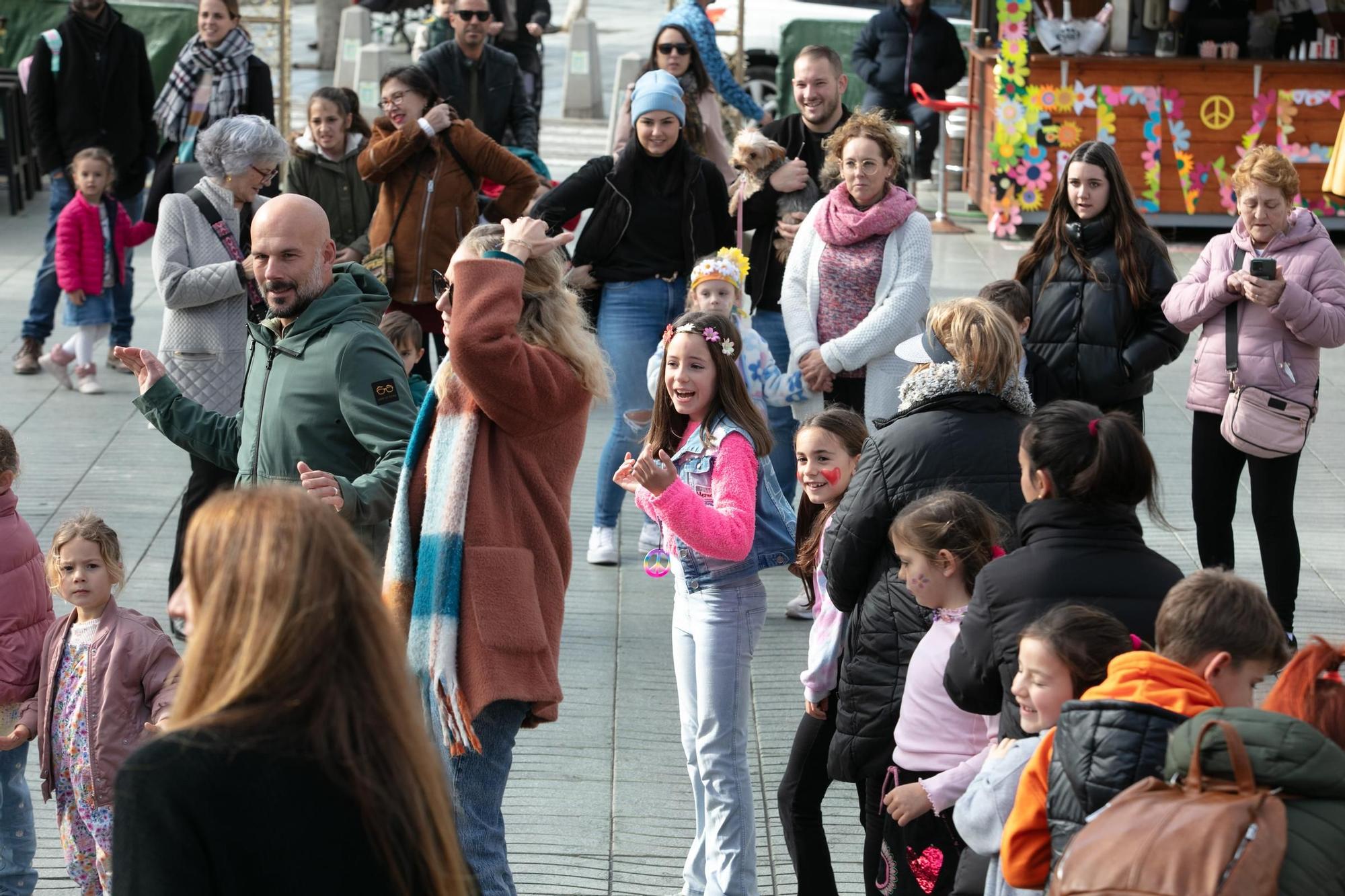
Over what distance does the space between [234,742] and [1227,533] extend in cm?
537

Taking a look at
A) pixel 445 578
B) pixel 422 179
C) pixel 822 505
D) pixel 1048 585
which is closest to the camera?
pixel 1048 585

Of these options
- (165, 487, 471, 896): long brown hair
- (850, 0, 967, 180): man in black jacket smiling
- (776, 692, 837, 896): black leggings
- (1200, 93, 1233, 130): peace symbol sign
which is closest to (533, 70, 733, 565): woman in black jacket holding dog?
(776, 692, 837, 896): black leggings

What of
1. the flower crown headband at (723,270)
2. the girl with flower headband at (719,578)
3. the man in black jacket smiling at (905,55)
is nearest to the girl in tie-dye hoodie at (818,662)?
the girl with flower headband at (719,578)

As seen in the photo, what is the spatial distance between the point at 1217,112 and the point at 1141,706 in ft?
40.0

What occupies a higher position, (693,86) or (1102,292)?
(693,86)

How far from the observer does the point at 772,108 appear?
1766cm

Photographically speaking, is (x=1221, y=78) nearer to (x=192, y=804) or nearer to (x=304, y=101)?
(x=304, y=101)

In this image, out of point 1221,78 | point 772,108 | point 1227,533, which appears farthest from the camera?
point 772,108

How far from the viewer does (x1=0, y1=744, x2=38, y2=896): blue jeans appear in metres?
4.46

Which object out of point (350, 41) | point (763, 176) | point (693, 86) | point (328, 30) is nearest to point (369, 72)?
point (350, 41)

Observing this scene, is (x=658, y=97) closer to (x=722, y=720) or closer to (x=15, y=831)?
(x=722, y=720)

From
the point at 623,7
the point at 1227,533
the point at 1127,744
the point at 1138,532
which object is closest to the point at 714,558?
the point at 1138,532

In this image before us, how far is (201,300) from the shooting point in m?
6.39

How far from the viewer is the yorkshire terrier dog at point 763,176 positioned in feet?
24.8
